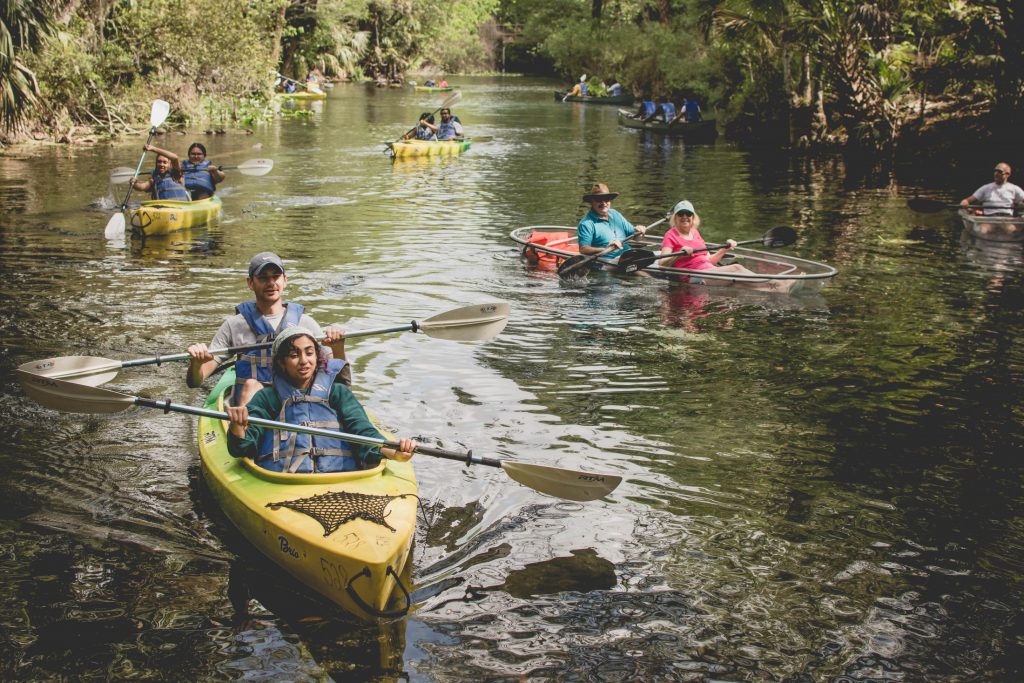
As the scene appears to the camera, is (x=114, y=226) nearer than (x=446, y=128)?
Yes

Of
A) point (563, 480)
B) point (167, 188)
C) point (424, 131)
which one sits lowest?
point (563, 480)

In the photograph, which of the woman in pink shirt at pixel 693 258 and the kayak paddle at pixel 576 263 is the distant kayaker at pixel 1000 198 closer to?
the woman in pink shirt at pixel 693 258

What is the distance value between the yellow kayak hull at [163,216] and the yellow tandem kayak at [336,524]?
35.7 feet

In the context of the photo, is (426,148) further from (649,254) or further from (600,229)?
(649,254)

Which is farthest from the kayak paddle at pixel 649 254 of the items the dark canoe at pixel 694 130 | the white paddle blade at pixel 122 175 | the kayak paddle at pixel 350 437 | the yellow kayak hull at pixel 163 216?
the dark canoe at pixel 694 130

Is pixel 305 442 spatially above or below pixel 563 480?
above

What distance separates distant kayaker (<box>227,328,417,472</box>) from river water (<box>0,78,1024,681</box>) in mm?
647

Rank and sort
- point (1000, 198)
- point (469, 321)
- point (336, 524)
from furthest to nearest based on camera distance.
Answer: point (1000, 198), point (469, 321), point (336, 524)

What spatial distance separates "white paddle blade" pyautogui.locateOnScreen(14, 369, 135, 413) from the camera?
6547mm

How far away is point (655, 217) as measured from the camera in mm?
18703

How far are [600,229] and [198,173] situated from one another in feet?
25.1

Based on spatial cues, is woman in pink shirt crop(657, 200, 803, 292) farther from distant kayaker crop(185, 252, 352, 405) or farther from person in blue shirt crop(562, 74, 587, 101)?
person in blue shirt crop(562, 74, 587, 101)

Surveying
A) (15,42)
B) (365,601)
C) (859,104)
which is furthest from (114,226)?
(859,104)

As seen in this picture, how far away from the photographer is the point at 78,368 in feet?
23.2
